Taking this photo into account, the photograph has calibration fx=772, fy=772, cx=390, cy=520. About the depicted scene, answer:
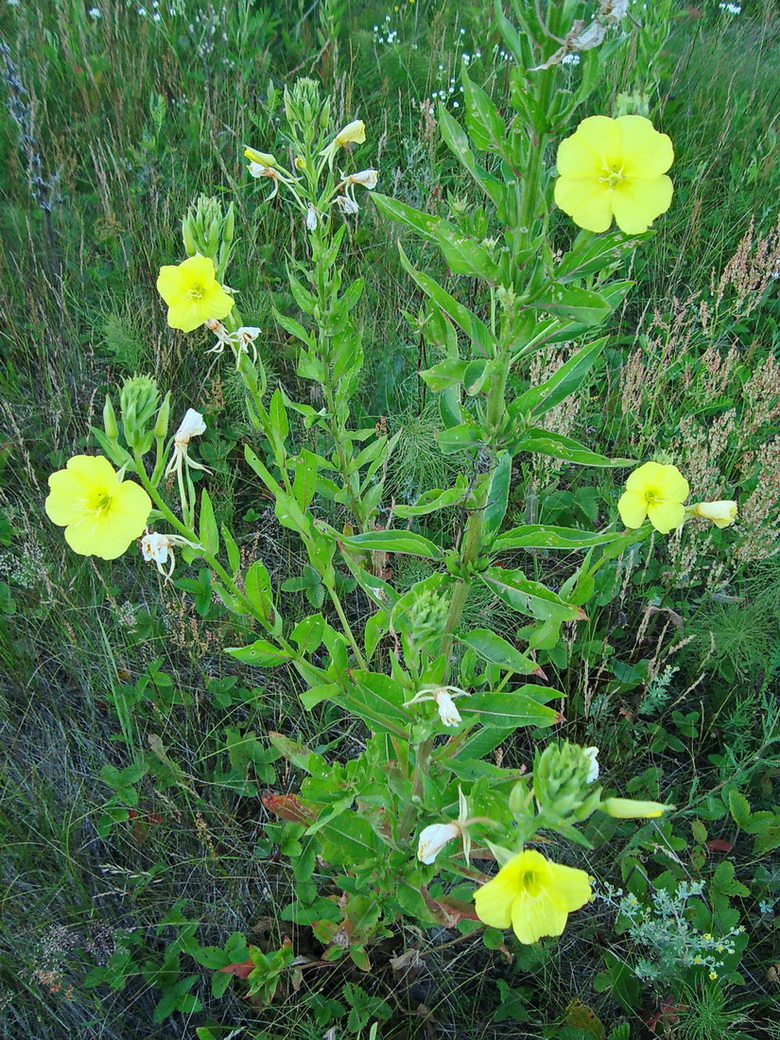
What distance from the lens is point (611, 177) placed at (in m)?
1.10

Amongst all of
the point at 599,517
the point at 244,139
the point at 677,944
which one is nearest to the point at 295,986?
the point at 677,944

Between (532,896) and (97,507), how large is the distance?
0.92 metres

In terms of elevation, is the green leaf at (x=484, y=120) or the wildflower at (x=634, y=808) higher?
the green leaf at (x=484, y=120)

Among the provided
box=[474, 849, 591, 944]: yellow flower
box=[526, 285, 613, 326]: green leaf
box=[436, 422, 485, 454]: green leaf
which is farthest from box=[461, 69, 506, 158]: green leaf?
box=[474, 849, 591, 944]: yellow flower

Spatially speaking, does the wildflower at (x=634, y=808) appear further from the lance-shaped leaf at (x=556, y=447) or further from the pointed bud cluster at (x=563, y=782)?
the lance-shaped leaf at (x=556, y=447)

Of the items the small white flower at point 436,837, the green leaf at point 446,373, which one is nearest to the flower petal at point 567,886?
the small white flower at point 436,837

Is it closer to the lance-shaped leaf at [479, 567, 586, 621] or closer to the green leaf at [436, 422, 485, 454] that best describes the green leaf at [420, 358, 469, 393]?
the green leaf at [436, 422, 485, 454]

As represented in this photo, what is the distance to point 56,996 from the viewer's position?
5.80 ft

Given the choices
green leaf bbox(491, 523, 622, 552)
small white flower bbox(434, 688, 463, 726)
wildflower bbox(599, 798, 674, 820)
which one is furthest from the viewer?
green leaf bbox(491, 523, 622, 552)

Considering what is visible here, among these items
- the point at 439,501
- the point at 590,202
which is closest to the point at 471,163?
the point at 590,202

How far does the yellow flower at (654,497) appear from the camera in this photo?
1443mm

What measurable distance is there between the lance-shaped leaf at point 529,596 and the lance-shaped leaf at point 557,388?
11.5 inches

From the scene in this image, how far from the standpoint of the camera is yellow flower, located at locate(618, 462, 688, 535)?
4.74 feet

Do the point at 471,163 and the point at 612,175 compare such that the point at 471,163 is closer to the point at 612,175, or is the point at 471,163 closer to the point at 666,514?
the point at 612,175
